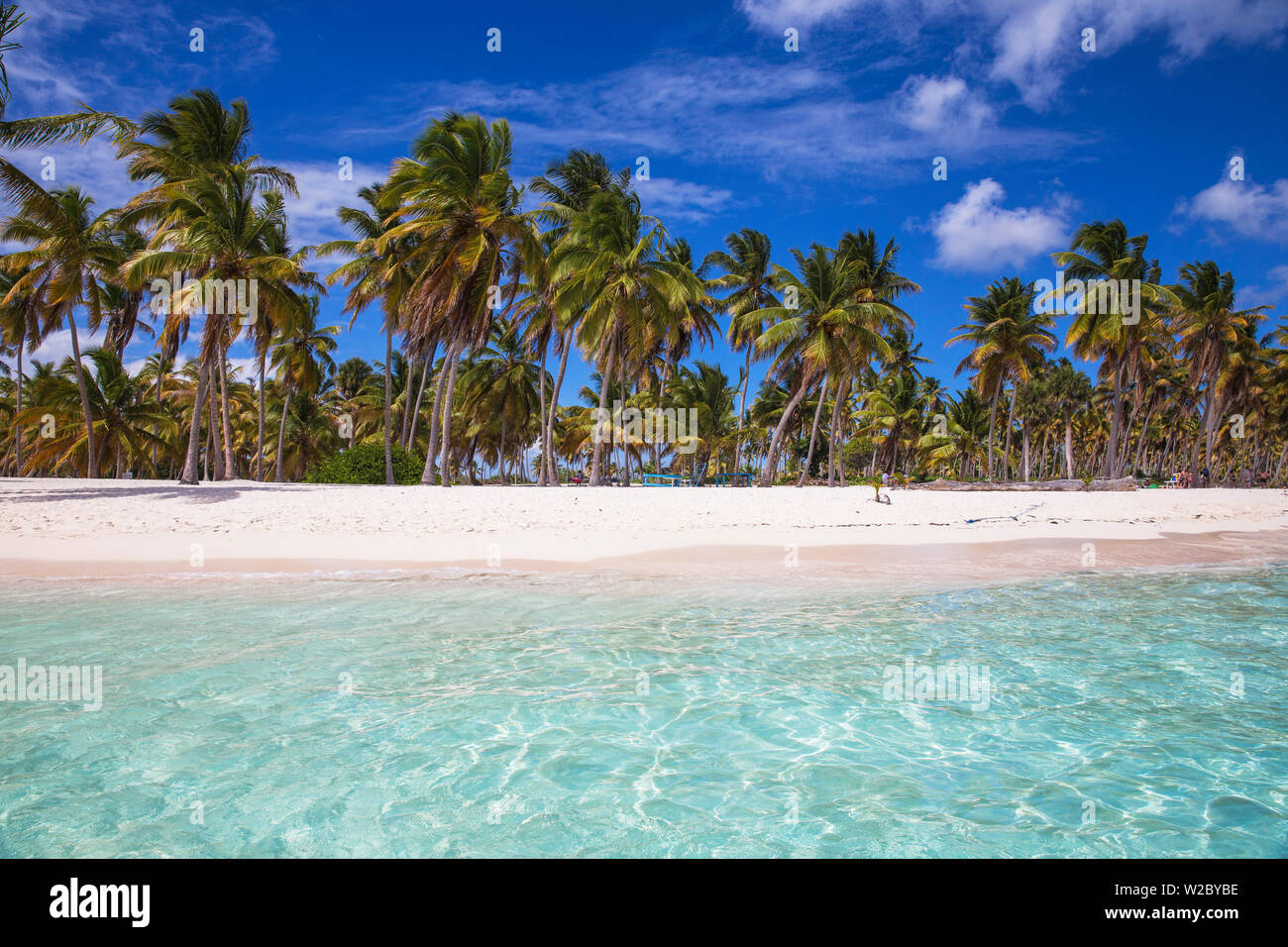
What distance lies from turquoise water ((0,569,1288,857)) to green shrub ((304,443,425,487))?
706 inches

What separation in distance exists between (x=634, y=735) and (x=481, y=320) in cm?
1993

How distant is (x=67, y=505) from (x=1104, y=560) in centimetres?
2172

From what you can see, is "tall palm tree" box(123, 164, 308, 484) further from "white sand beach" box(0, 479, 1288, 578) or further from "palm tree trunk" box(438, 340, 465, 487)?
"palm tree trunk" box(438, 340, 465, 487)

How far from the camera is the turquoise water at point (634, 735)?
3.48 meters

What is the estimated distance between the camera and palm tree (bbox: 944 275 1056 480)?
126ft

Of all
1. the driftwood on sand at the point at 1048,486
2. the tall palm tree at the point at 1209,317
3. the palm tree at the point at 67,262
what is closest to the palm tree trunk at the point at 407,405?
the palm tree at the point at 67,262

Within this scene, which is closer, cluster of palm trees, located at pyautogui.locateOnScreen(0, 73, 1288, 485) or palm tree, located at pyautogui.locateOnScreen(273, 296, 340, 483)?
cluster of palm trees, located at pyautogui.locateOnScreen(0, 73, 1288, 485)

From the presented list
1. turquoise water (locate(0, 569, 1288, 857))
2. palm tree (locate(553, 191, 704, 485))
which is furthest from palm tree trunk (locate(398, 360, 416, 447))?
turquoise water (locate(0, 569, 1288, 857))

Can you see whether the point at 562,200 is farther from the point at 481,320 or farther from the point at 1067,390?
the point at 1067,390

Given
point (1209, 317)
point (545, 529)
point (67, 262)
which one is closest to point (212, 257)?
point (67, 262)

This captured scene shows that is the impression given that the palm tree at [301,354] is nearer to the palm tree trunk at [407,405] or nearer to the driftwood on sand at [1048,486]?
the palm tree trunk at [407,405]

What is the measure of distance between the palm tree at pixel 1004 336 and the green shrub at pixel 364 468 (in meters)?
31.4

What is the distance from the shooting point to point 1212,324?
38594 mm
